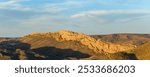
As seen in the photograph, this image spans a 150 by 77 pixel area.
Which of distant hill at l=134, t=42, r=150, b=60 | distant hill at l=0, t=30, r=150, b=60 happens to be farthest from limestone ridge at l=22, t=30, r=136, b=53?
distant hill at l=134, t=42, r=150, b=60

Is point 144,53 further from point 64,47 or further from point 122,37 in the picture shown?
point 122,37

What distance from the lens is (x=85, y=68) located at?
11.4 metres

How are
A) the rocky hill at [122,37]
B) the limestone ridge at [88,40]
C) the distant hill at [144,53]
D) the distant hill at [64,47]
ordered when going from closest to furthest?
1. the distant hill at [144,53]
2. the distant hill at [64,47]
3. the limestone ridge at [88,40]
4. the rocky hill at [122,37]

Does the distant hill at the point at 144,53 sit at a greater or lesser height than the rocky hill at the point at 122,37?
greater

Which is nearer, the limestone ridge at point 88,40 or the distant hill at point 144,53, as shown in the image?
the distant hill at point 144,53

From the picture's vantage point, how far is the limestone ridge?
9047 cm

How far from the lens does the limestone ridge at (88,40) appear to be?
297 ft

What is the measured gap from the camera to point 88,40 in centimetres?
9781

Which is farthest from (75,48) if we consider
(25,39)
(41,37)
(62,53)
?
(25,39)

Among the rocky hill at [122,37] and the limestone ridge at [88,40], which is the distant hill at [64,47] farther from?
the rocky hill at [122,37]

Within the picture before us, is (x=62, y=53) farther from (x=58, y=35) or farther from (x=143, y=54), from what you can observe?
(x=143, y=54)

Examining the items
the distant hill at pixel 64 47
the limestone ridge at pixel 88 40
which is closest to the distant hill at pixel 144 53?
the distant hill at pixel 64 47

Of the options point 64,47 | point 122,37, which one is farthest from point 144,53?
point 122,37

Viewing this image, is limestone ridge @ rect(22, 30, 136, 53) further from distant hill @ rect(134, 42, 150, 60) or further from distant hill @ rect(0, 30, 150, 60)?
distant hill @ rect(134, 42, 150, 60)
